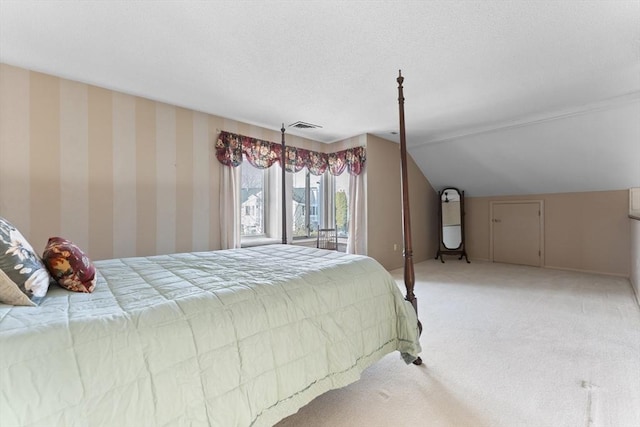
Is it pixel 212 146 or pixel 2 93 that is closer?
pixel 2 93

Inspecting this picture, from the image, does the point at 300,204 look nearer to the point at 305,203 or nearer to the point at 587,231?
the point at 305,203

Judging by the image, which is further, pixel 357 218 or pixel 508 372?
pixel 357 218

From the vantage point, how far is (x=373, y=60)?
91.2 inches

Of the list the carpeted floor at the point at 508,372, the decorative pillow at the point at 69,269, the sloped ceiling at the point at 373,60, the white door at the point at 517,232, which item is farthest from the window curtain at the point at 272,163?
the white door at the point at 517,232

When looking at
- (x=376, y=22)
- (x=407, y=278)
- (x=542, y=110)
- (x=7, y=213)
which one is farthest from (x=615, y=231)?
(x=7, y=213)

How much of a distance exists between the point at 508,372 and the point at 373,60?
2442 millimetres

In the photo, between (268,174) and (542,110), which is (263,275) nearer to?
(268,174)

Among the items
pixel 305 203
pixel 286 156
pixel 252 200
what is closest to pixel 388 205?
pixel 305 203

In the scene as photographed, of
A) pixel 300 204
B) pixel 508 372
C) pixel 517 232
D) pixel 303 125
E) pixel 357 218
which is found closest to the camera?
pixel 508 372

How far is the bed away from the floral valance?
2170 millimetres

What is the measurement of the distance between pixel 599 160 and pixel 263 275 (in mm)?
4955

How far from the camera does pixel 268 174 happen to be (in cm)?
437

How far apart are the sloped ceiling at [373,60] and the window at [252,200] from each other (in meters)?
0.75

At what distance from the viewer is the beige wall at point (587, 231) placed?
13.9ft
